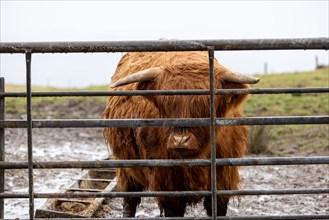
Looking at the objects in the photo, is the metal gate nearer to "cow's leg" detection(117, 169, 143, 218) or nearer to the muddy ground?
the muddy ground

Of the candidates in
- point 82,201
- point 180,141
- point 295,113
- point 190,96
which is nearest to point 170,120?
point 180,141

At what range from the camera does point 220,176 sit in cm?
580

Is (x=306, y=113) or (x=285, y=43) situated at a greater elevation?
(x=285, y=43)

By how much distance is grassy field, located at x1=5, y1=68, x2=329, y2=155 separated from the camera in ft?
45.8

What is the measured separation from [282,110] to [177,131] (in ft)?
44.6

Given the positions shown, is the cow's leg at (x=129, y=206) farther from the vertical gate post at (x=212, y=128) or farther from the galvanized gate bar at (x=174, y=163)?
the vertical gate post at (x=212, y=128)

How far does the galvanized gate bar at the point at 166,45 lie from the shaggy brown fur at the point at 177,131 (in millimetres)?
998

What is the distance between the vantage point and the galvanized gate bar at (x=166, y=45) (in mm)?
3758

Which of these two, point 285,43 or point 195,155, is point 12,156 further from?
point 285,43

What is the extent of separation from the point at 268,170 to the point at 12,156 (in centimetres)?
513

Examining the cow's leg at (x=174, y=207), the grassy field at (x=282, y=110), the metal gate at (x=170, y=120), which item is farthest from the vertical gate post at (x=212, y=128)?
the grassy field at (x=282, y=110)

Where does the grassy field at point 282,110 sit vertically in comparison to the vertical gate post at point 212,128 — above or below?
below

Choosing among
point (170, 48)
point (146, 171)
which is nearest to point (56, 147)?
point (146, 171)

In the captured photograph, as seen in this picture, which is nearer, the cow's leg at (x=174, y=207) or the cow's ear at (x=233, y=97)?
the cow's ear at (x=233, y=97)
